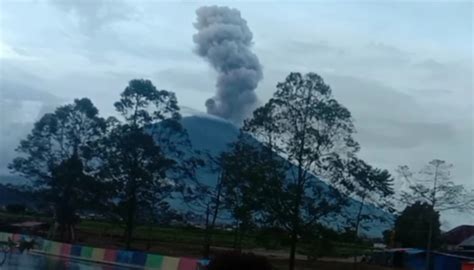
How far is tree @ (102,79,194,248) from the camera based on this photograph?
199 ft

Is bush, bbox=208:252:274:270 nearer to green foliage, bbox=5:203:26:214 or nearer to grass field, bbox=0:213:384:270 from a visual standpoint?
grass field, bbox=0:213:384:270

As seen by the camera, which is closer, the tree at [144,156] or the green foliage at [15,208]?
the tree at [144,156]

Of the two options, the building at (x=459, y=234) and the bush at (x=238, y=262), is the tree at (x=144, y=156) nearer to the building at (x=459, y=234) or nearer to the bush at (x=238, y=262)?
the building at (x=459, y=234)

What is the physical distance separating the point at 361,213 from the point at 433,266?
760cm

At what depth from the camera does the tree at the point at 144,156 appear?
60594mm

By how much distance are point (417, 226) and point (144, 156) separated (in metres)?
20.2

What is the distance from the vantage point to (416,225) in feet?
198

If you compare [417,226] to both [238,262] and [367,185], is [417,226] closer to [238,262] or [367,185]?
[367,185]

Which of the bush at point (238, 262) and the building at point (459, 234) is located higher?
the building at point (459, 234)

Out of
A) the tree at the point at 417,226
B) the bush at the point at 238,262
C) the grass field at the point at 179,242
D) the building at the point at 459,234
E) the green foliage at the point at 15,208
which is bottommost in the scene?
the bush at the point at 238,262

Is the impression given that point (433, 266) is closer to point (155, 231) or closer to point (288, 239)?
point (288, 239)

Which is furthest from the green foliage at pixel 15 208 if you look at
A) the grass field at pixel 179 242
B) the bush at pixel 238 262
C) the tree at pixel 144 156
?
the bush at pixel 238 262

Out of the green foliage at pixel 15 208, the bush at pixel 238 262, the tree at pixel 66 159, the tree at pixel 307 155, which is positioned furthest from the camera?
the green foliage at pixel 15 208

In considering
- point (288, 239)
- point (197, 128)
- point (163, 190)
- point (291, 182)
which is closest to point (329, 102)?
point (291, 182)
